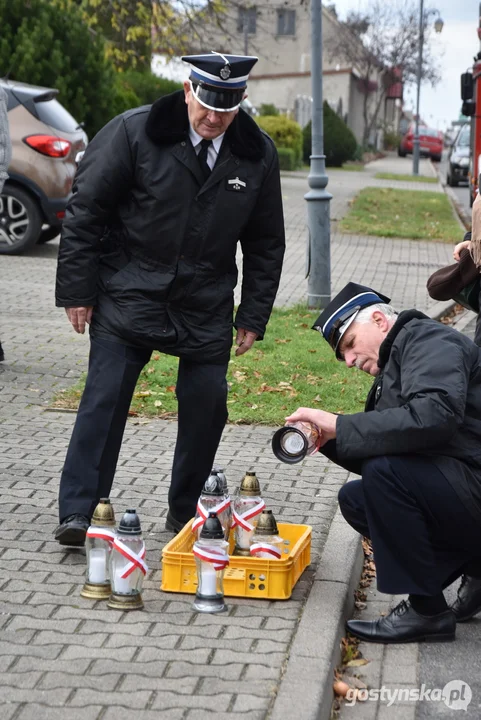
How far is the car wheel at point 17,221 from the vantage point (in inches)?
580

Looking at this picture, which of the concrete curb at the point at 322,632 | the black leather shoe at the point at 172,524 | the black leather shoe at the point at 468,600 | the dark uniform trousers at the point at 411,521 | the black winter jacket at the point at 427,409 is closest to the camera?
the concrete curb at the point at 322,632

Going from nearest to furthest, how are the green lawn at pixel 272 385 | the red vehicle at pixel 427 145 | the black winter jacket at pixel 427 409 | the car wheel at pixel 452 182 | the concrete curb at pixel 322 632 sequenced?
the concrete curb at pixel 322 632 < the black winter jacket at pixel 427 409 < the green lawn at pixel 272 385 < the car wheel at pixel 452 182 < the red vehicle at pixel 427 145

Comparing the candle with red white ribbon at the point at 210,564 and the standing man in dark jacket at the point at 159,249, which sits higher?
the standing man in dark jacket at the point at 159,249

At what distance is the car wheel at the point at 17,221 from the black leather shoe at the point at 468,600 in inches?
422

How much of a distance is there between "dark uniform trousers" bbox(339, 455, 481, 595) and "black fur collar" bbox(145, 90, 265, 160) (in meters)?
1.54

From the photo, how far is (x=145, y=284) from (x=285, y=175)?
107 ft

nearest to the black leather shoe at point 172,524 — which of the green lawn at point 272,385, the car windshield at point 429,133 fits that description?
the green lawn at point 272,385

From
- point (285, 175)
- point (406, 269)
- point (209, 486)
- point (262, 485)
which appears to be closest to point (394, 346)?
point (209, 486)

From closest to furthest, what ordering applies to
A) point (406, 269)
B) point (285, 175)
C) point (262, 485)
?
point (262, 485) < point (406, 269) < point (285, 175)

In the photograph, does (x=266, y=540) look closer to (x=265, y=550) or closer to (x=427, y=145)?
(x=265, y=550)

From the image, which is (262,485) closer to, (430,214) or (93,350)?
(93,350)

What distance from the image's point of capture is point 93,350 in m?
5.28

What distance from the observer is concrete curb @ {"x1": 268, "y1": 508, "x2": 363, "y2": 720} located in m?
3.79

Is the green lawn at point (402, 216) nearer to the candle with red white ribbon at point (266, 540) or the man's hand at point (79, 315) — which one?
the man's hand at point (79, 315)
